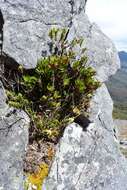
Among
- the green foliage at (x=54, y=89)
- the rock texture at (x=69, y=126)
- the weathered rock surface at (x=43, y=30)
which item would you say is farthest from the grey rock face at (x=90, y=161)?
the weathered rock surface at (x=43, y=30)

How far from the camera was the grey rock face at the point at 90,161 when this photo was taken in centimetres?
870

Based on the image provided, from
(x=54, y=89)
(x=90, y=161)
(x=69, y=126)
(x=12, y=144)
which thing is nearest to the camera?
(x=12, y=144)

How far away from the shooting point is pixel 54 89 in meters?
9.02

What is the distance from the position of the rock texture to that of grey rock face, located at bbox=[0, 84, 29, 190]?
2 cm

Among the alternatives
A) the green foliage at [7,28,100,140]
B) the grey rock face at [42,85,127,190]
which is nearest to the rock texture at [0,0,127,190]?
the grey rock face at [42,85,127,190]

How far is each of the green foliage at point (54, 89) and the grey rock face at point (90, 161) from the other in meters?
0.35

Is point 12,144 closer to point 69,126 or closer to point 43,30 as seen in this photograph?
point 69,126

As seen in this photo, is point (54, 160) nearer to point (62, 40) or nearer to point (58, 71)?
point (58, 71)

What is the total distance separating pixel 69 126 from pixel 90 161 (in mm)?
859

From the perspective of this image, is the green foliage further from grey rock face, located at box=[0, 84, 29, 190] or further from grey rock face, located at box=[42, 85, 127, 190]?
grey rock face, located at box=[42, 85, 127, 190]

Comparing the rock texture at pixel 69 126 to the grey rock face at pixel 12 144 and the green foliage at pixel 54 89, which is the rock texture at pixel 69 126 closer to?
the grey rock face at pixel 12 144

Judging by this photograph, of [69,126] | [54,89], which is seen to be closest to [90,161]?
[69,126]

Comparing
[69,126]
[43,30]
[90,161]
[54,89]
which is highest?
[43,30]

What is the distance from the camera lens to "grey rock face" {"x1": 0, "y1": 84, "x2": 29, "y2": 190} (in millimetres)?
7957
